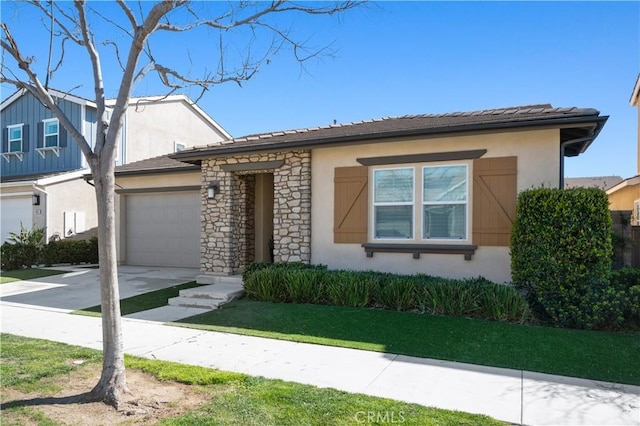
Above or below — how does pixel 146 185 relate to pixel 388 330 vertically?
above

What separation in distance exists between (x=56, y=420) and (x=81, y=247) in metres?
13.8

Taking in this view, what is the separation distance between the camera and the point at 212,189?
1112cm

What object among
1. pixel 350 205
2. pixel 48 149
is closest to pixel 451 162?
pixel 350 205

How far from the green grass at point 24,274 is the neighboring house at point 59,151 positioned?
7.83 ft

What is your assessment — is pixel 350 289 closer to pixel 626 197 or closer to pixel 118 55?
pixel 118 55

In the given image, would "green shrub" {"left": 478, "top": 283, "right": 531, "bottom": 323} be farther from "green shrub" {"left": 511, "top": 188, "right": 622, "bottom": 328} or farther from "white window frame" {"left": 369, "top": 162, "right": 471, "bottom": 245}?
"white window frame" {"left": 369, "top": 162, "right": 471, "bottom": 245}

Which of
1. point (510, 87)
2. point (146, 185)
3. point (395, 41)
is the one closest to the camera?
point (395, 41)

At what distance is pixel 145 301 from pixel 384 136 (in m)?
6.40

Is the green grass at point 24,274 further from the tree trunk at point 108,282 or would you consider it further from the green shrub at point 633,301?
the green shrub at point 633,301

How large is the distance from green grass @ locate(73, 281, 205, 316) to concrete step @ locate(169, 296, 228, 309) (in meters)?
0.26

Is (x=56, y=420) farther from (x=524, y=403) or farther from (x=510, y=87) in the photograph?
(x=510, y=87)

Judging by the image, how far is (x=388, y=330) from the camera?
6.55m

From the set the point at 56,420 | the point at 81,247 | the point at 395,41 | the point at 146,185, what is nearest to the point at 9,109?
the point at 81,247

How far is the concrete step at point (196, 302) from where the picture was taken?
8688 mm
